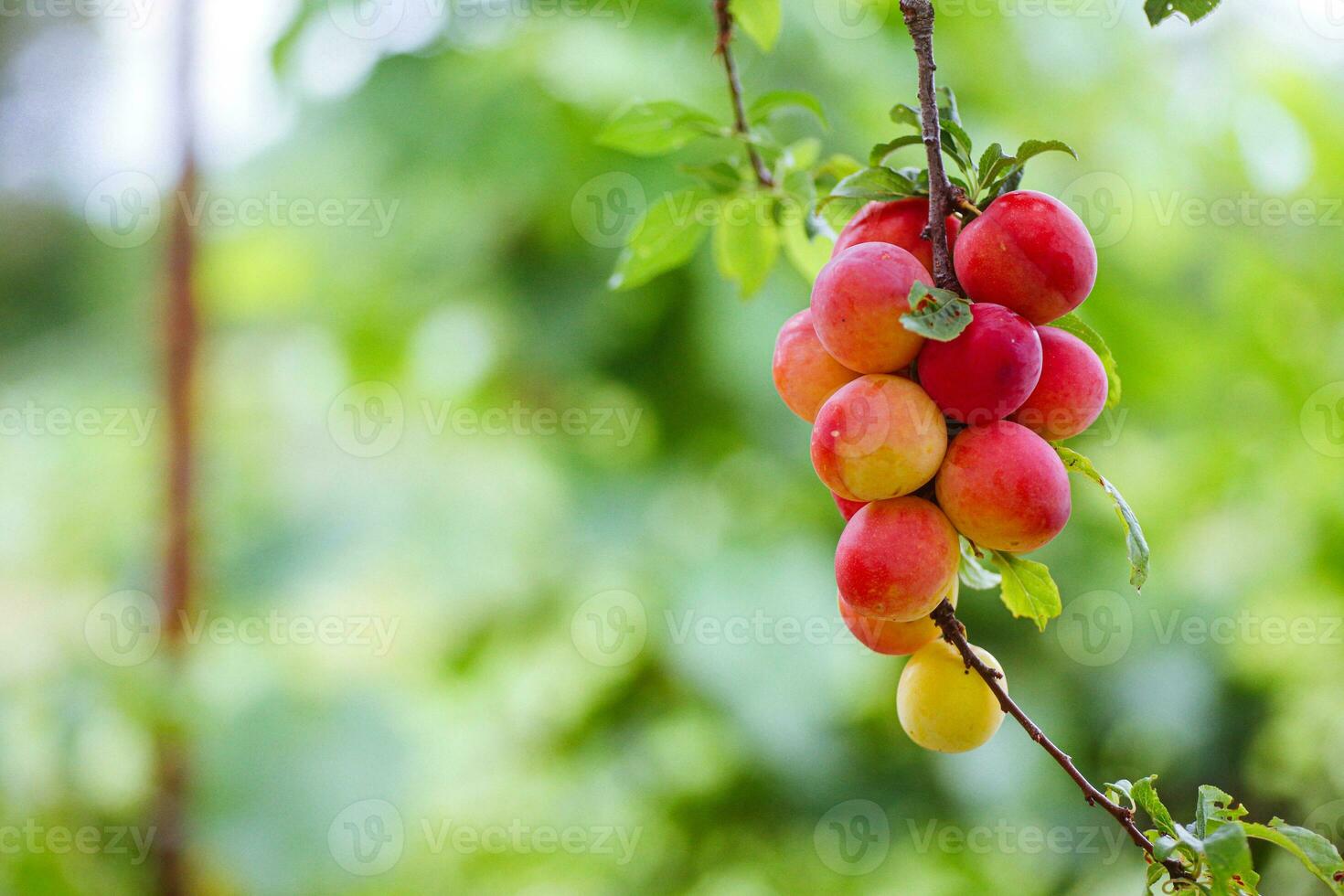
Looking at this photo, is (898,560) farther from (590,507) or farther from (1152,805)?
(590,507)

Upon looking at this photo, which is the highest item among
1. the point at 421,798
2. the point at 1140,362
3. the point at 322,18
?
the point at 322,18

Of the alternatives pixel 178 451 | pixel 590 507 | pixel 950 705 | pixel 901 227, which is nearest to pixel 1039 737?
pixel 950 705

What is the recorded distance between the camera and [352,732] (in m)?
0.97

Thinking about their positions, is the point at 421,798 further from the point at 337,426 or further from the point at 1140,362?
the point at 1140,362

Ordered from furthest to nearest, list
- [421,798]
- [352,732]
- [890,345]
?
1. [421,798]
2. [352,732]
3. [890,345]

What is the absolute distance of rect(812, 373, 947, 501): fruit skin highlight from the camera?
0.24 meters

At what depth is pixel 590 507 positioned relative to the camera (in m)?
0.97

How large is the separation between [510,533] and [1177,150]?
3.00 feet

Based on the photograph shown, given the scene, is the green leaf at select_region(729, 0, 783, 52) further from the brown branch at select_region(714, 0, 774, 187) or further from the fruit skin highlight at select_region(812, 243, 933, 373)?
the fruit skin highlight at select_region(812, 243, 933, 373)

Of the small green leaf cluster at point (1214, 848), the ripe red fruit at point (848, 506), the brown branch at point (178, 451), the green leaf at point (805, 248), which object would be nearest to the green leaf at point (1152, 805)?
the small green leaf cluster at point (1214, 848)

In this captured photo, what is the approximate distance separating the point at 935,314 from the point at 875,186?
6 centimetres

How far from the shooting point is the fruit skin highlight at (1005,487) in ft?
0.78

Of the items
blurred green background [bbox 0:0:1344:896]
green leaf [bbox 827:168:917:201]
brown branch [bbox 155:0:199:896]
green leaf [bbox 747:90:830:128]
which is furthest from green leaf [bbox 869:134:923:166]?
brown branch [bbox 155:0:199:896]

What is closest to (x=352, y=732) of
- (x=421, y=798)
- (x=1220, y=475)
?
(x=421, y=798)
